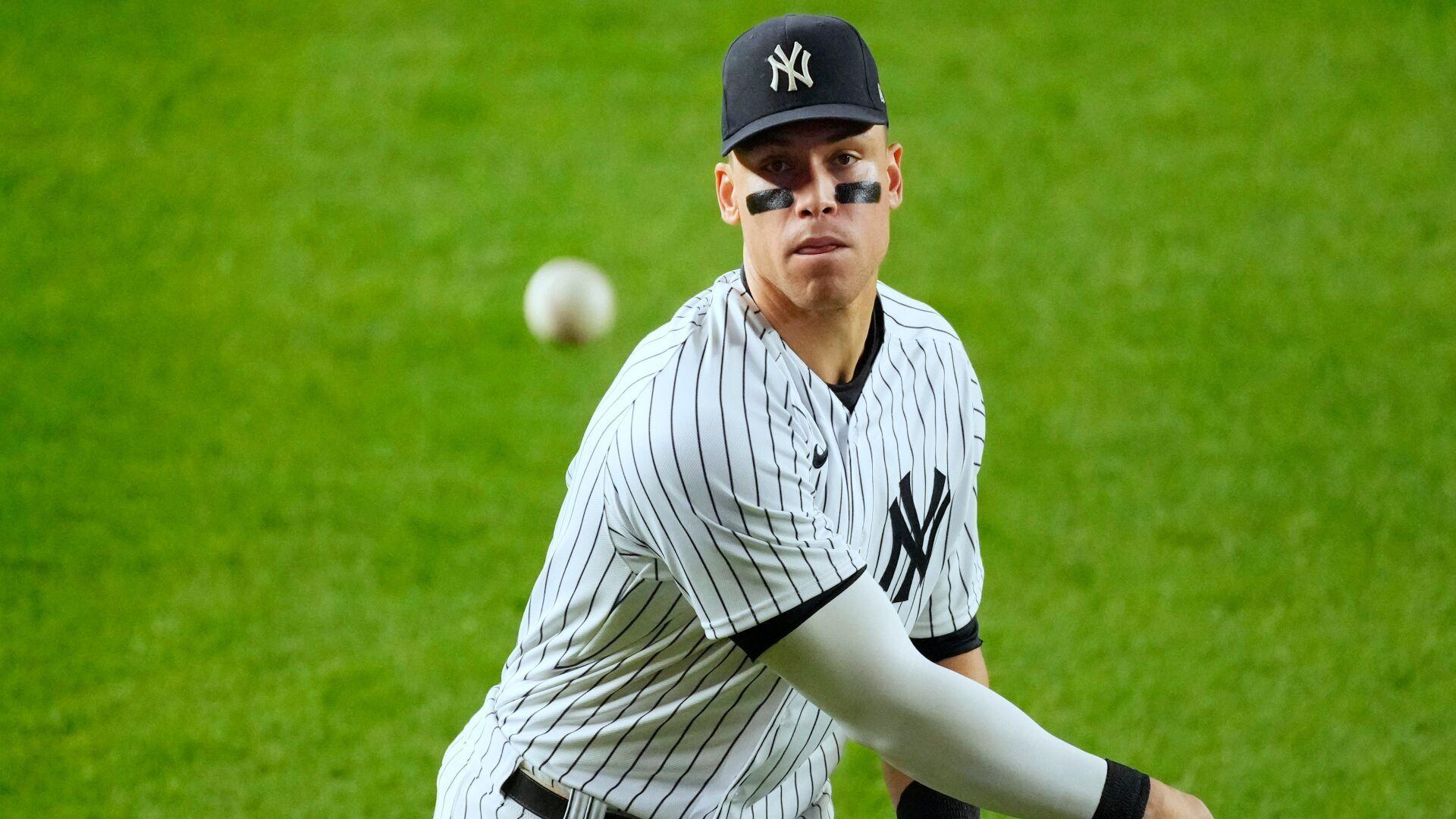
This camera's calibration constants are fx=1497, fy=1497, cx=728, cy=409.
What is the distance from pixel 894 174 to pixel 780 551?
691mm

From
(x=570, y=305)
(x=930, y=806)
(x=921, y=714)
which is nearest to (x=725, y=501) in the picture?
(x=921, y=714)

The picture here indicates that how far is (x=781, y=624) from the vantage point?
1888 mm

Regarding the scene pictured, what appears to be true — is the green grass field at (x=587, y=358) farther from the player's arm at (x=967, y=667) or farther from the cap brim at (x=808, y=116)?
the cap brim at (x=808, y=116)

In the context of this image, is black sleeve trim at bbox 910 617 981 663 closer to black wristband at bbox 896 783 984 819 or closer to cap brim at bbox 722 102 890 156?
black wristband at bbox 896 783 984 819

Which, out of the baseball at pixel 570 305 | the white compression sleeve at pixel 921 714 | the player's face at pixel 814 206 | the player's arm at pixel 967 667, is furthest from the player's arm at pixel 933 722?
the baseball at pixel 570 305

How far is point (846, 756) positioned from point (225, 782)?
69.6 inches

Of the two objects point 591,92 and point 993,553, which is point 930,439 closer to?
point 993,553

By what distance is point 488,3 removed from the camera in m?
8.82

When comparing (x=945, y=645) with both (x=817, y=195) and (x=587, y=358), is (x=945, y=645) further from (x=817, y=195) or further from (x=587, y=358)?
(x=587, y=358)

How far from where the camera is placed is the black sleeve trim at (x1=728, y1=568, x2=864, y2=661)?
188 centimetres

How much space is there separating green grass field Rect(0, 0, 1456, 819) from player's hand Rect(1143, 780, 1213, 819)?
2.28 m

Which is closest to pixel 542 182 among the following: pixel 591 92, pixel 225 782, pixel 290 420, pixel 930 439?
pixel 591 92

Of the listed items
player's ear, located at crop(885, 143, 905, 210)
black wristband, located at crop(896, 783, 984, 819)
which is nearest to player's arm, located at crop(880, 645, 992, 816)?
black wristband, located at crop(896, 783, 984, 819)

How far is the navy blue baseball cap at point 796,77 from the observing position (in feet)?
6.63
